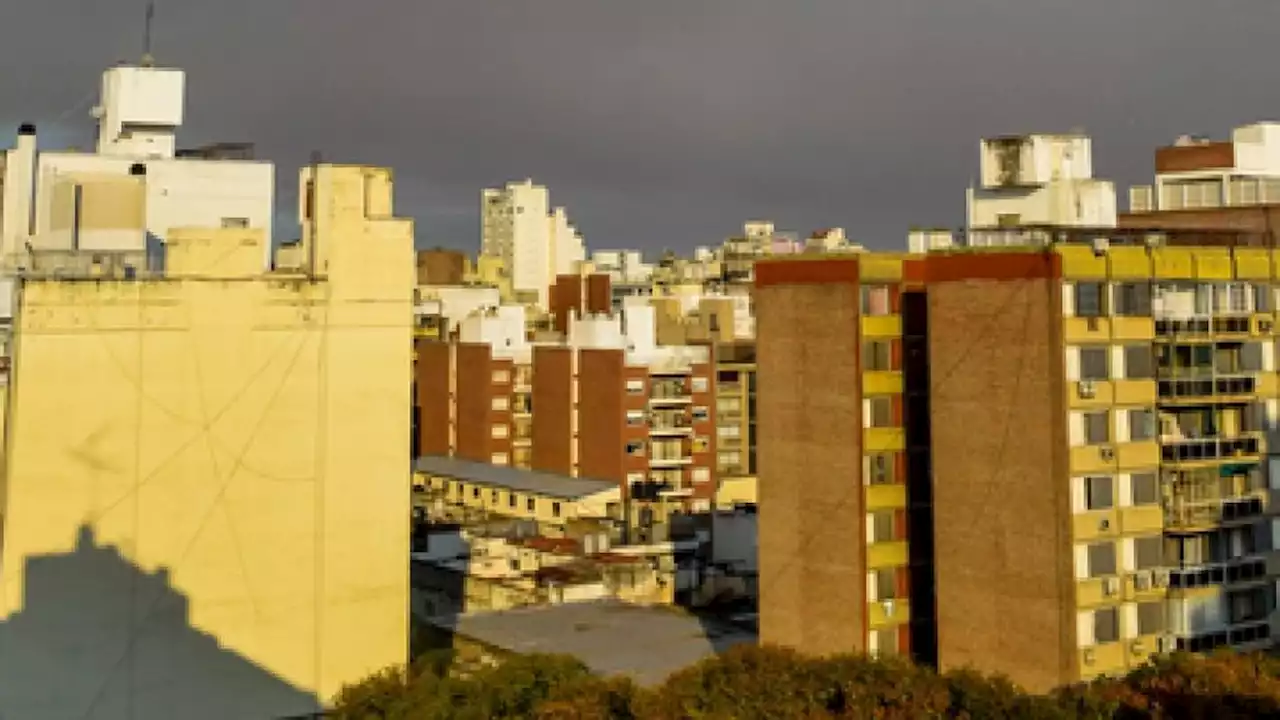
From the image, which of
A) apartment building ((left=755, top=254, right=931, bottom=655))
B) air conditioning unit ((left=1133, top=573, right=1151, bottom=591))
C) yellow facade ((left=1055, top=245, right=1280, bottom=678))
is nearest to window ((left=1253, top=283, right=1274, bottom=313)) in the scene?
yellow facade ((left=1055, top=245, right=1280, bottom=678))

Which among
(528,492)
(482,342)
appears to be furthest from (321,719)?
(482,342)

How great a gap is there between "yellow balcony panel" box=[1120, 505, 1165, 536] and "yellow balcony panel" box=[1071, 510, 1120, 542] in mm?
246

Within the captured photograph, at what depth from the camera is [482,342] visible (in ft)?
259

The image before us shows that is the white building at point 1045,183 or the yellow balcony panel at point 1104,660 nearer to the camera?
the yellow balcony panel at point 1104,660

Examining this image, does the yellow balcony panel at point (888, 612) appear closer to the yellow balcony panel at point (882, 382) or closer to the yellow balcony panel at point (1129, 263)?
the yellow balcony panel at point (882, 382)

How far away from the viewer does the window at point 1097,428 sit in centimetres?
2819

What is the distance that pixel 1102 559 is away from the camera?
1105 inches

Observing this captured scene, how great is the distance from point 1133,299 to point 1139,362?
4.94 ft

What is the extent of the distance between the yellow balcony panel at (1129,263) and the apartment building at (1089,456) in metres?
0.05

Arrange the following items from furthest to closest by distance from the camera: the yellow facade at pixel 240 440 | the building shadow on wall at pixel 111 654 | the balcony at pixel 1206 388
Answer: the balcony at pixel 1206 388, the yellow facade at pixel 240 440, the building shadow on wall at pixel 111 654

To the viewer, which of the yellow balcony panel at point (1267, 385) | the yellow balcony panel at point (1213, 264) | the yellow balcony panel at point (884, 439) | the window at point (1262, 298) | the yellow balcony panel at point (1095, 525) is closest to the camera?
the yellow balcony panel at point (1095, 525)

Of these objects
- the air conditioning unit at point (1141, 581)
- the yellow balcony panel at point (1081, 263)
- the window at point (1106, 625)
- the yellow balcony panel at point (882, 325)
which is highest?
the yellow balcony panel at point (1081, 263)

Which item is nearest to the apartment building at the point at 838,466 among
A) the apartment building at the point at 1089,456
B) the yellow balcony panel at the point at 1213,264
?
the apartment building at the point at 1089,456

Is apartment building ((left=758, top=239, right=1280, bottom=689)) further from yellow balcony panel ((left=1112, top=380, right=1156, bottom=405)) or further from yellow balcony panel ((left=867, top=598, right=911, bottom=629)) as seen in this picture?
yellow balcony panel ((left=867, top=598, right=911, bottom=629))
